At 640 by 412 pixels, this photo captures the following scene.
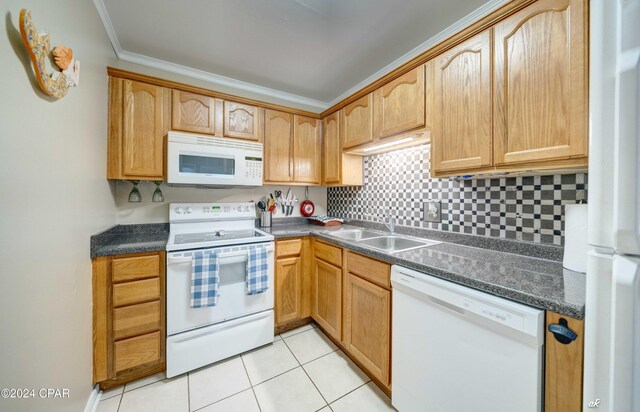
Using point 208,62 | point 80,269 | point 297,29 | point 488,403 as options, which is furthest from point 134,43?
point 488,403

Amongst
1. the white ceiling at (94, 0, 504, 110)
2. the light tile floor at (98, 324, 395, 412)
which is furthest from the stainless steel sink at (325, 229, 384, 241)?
the white ceiling at (94, 0, 504, 110)

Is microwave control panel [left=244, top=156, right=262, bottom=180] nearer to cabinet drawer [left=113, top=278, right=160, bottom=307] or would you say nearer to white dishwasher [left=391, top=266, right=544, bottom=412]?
cabinet drawer [left=113, top=278, right=160, bottom=307]

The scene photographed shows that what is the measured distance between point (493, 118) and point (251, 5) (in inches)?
62.4

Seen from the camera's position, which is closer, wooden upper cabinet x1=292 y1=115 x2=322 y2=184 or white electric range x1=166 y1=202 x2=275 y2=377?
white electric range x1=166 y1=202 x2=275 y2=377

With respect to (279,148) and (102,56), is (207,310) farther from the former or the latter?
(102,56)

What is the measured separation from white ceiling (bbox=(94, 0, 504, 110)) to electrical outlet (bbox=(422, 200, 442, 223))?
126cm

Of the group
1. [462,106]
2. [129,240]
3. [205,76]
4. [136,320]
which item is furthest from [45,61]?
[462,106]

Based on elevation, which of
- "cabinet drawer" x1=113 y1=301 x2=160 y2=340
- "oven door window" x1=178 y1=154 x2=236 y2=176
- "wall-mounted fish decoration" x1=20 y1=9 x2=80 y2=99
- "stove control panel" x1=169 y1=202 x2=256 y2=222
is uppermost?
"wall-mounted fish decoration" x1=20 y1=9 x2=80 y2=99

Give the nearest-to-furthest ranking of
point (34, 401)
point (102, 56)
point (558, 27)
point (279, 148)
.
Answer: point (34, 401)
point (558, 27)
point (102, 56)
point (279, 148)

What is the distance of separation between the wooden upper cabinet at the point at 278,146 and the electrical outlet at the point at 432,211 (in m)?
1.35

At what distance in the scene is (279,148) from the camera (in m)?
2.41

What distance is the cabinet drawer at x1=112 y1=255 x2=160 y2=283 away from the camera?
1.47 meters

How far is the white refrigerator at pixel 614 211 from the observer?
528mm

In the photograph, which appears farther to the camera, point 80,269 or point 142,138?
point 142,138
